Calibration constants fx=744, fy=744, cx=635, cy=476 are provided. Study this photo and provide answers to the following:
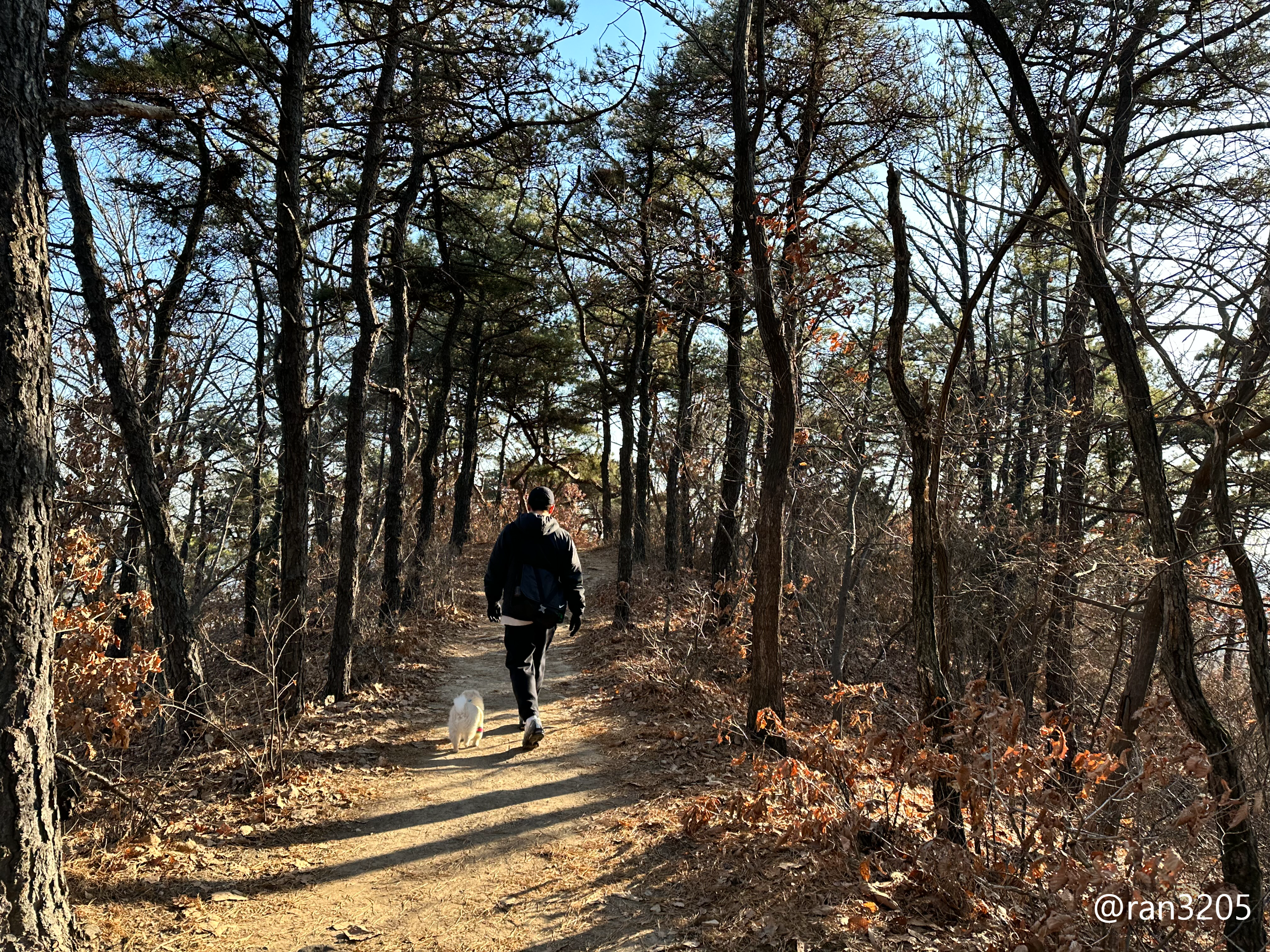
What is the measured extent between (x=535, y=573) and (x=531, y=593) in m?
0.18

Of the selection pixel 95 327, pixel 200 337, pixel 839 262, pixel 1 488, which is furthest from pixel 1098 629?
pixel 200 337

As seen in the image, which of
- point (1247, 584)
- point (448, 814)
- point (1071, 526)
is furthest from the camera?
point (1071, 526)

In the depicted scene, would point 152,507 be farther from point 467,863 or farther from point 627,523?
point 627,523

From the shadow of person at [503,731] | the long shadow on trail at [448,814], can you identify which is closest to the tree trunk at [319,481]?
the shadow of person at [503,731]

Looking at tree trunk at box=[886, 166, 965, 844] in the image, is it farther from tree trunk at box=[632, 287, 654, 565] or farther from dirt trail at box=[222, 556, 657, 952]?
tree trunk at box=[632, 287, 654, 565]

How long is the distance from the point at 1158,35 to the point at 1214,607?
4.87 metres

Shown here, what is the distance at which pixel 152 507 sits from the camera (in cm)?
614

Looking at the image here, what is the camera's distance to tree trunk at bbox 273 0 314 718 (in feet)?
21.4

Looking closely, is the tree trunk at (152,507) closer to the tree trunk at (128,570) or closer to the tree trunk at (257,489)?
the tree trunk at (128,570)

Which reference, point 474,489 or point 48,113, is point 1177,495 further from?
point 474,489

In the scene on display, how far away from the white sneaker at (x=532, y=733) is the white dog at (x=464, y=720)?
0.43m

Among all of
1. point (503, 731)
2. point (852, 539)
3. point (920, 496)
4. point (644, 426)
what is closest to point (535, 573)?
point (503, 731)

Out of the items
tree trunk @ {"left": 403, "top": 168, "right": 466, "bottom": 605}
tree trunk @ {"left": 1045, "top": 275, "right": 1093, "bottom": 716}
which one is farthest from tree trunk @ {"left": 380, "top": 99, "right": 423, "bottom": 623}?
tree trunk @ {"left": 1045, "top": 275, "right": 1093, "bottom": 716}

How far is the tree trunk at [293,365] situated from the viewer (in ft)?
21.4
